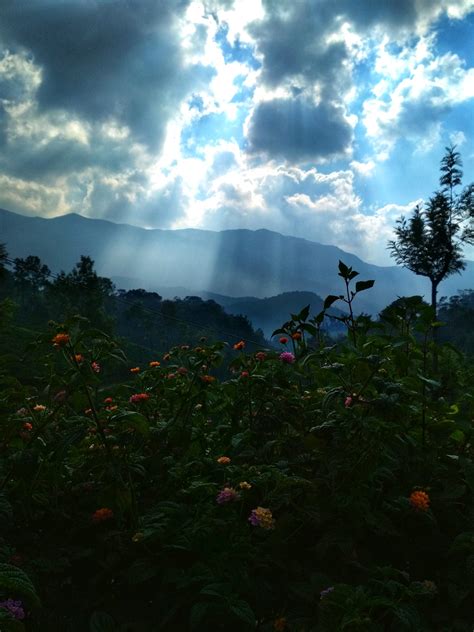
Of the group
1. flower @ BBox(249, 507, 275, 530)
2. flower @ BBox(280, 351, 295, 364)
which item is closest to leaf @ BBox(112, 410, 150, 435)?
flower @ BBox(249, 507, 275, 530)

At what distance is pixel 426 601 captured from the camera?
1726 millimetres

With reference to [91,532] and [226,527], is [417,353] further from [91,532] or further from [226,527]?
[91,532]

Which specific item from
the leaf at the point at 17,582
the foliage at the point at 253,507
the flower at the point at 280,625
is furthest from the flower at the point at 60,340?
the flower at the point at 280,625

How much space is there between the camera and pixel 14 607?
154 centimetres

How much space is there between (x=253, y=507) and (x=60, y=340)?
3.86 feet

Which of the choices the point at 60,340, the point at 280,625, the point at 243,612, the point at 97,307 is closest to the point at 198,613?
the point at 243,612

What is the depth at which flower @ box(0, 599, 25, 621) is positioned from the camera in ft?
4.94

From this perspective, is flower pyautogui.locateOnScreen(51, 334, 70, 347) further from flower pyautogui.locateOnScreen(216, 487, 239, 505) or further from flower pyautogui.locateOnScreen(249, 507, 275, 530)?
flower pyautogui.locateOnScreen(249, 507, 275, 530)

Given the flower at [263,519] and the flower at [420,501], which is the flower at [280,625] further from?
the flower at [420,501]

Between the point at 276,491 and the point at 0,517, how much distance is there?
3.52 ft

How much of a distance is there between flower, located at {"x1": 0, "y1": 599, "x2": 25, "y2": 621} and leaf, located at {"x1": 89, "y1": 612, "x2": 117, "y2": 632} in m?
0.23

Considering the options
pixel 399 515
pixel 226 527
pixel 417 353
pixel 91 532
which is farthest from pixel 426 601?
pixel 91 532

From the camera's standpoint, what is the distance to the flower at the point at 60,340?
1.84 meters

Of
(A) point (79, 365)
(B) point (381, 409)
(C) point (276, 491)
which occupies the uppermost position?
(A) point (79, 365)
